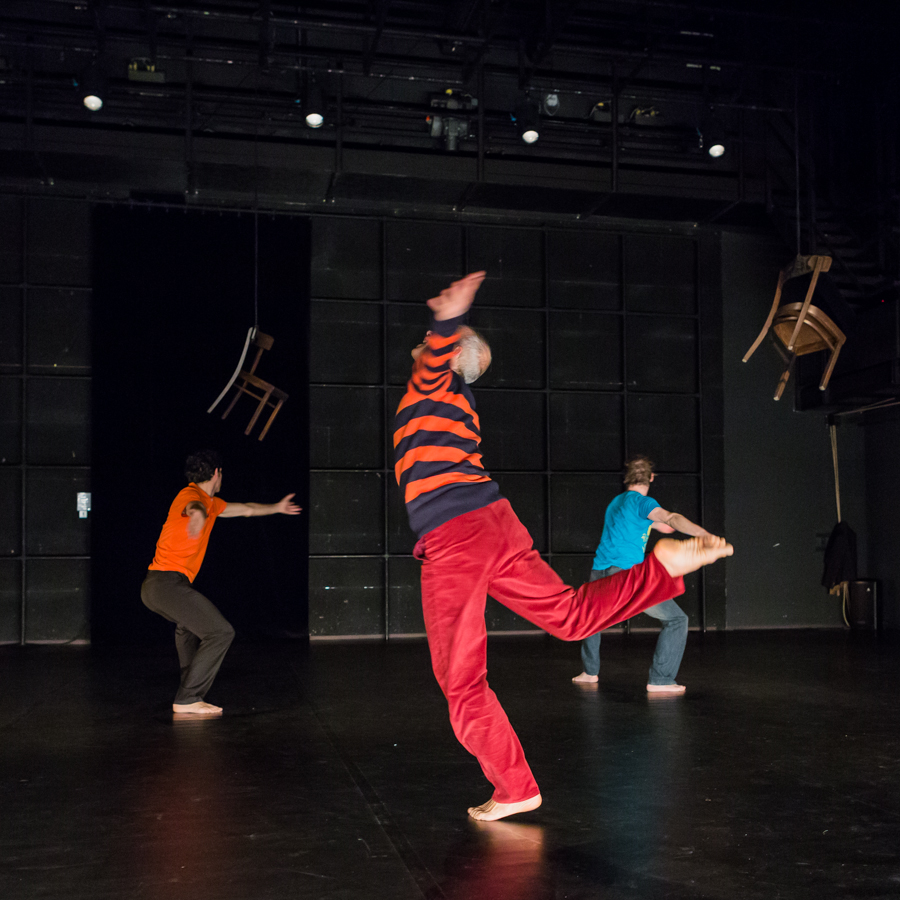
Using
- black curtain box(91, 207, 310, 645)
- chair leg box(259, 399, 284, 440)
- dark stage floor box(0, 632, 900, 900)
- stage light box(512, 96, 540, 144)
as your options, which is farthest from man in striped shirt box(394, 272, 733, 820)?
stage light box(512, 96, 540, 144)

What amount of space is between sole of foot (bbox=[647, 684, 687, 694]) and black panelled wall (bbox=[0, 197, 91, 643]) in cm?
557

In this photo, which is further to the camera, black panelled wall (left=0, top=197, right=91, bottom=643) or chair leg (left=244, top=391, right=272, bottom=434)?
black panelled wall (left=0, top=197, right=91, bottom=643)

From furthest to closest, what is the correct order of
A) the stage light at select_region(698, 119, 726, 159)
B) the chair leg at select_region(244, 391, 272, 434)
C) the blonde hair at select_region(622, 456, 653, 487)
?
the stage light at select_region(698, 119, 726, 159)
the chair leg at select_region(244, 391, 272, 434)
the blonde hair at select_region(622, 456, 653, 487)

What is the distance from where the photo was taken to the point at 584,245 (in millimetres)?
10078

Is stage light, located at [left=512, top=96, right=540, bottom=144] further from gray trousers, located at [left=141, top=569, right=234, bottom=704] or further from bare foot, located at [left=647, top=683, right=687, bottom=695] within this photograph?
gray trousers, located at [left=141, top=569, right=234, bottom=704]

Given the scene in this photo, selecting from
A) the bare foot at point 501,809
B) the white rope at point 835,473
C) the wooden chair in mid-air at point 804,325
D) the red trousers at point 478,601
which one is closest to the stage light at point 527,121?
the wooden chair in mid-air at point 804,325

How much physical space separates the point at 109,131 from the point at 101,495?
3.40 metres

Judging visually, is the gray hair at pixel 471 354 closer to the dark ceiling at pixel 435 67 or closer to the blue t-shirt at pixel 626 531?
the blue t-shirt at pixel 626 531

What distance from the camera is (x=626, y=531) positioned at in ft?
19.9

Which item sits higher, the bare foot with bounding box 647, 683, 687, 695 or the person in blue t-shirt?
the person in blue t-shirt

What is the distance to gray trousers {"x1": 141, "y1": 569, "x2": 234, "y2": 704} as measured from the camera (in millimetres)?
5324

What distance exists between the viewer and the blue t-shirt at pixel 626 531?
5.95 meters

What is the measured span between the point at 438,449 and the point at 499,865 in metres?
1.34

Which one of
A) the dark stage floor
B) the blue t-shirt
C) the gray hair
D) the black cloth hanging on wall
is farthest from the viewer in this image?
the black cloth hanging on wall
